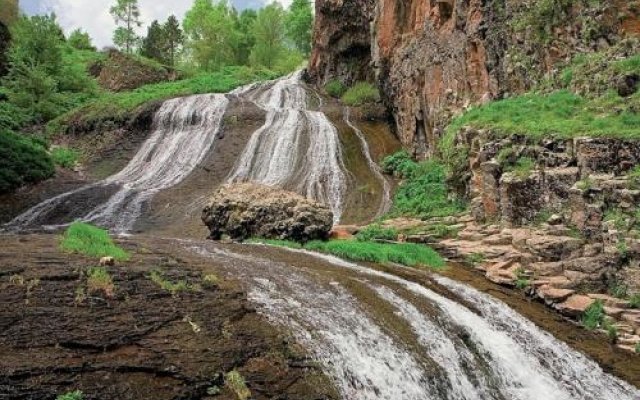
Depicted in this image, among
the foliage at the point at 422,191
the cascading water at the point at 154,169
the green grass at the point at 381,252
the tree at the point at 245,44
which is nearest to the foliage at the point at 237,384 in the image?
the green grass at the point at 381,252

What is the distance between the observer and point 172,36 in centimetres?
6347

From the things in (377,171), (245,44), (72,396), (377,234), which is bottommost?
(72,396)

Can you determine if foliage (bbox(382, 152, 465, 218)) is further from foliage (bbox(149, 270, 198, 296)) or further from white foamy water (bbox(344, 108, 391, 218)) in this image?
foliage (bbox(149, 270, 198, 296))

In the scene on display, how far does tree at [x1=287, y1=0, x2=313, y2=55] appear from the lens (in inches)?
2795

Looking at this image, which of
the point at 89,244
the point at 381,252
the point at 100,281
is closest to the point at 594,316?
the point at 381,252

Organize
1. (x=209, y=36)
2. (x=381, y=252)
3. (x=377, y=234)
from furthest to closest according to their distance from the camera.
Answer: (x=209, y=36) → (x=377, y=234) → (x=381, y=252)

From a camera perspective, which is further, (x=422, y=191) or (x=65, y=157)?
(x=65, y=157)

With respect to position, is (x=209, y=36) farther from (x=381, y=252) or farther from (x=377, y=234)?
(x=381, y=252)

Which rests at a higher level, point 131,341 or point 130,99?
point 130,99

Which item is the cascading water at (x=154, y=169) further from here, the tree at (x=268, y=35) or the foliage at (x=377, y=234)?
the tree at (x=268, y=35)

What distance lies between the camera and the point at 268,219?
1675 centimetres

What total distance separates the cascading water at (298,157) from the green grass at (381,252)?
5998 mm

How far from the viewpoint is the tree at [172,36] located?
6325cm

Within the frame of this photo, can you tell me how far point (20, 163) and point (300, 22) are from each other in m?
52.6
